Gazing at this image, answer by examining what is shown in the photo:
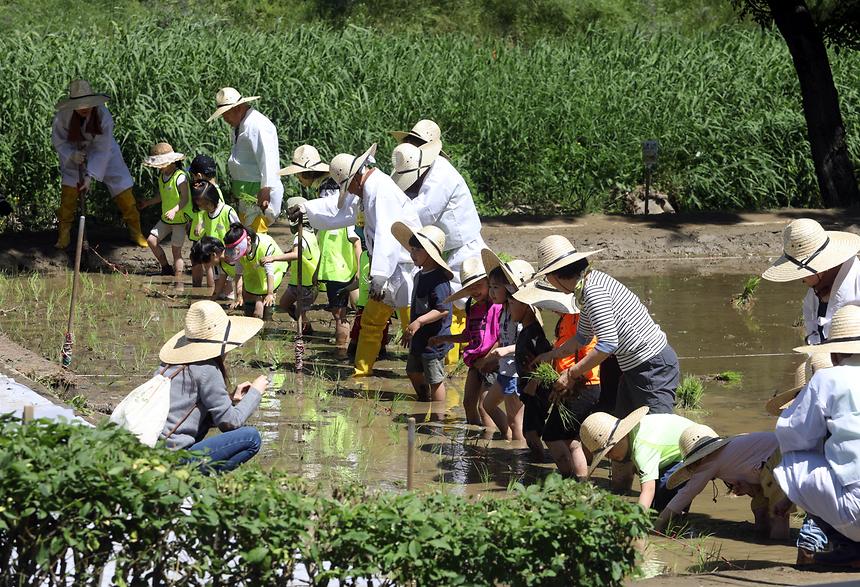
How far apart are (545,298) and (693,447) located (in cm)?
152

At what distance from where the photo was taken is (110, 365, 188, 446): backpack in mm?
6883

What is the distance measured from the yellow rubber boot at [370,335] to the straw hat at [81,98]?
5.53 m

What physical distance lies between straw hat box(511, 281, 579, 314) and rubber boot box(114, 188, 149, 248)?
833cm

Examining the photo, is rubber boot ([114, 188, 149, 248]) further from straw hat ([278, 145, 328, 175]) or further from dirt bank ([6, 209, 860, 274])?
straw hat ([278, 145, 328, 175])

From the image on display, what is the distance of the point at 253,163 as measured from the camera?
552 inches

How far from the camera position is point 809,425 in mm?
6652

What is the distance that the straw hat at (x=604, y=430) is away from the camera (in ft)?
25.2

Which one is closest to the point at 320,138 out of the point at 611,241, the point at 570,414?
the point at 611,241

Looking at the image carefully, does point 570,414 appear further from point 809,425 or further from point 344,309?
point 344,309

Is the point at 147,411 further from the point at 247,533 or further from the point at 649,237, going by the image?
the point at 649,237

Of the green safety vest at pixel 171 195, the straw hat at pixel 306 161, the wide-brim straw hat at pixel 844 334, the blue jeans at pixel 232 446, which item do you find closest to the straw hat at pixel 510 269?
the blue jeans at pixel 232 446

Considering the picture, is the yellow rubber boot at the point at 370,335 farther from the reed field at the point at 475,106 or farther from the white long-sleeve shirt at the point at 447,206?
the reed field at the point at 475,106

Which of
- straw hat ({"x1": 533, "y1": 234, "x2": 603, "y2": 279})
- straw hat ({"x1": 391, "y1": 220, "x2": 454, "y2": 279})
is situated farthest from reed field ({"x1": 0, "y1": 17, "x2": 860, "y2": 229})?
straw hat ({"x1": 533, "y1": 234, "x2": 603, "y2": 279})

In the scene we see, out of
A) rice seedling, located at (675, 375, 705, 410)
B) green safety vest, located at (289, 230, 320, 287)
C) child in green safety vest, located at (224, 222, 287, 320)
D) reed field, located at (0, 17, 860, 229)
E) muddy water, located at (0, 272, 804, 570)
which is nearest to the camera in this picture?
muddy water, located at (0, 272, 804, 570)
